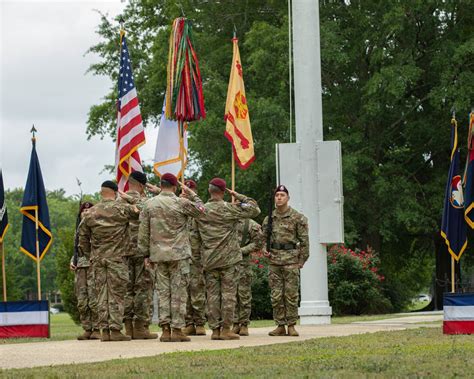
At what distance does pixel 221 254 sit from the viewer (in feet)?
49.6

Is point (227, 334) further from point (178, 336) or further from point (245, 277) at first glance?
point (245, 277)

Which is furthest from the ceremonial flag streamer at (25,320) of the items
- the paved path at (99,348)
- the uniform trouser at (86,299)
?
the paved path at (99,348)

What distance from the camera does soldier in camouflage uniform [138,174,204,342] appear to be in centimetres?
1458

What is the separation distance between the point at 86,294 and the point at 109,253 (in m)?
1.98

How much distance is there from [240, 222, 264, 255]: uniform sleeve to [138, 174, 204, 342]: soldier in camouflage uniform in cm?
166

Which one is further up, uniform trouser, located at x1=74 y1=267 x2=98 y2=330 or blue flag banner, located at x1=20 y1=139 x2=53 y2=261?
blue flag banner, located at x1=20 y1=139 x2=53 y2=261

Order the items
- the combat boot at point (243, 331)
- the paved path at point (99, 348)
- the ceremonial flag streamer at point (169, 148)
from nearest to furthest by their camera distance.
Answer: the paved path at point (99, 348) < the combat boot at point (243, 331) < the ceremonial flag streamer at point (169, 148)

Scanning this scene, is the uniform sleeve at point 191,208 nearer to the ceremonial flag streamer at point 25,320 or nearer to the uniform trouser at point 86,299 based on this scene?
the uniform trouser at point 86,299

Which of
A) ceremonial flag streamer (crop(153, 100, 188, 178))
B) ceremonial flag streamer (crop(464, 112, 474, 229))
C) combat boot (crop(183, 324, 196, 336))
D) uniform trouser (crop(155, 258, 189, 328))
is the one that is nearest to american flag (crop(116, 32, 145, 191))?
ceremonial flag streamer (crop(153, 100, 188, 178))

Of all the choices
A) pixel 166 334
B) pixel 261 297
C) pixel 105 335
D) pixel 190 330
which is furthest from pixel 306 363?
pixel 261 297

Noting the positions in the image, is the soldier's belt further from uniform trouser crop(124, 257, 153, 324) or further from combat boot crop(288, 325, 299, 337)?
uniform trouser crop(124, 257, 153, 324)

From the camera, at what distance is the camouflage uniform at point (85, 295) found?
16.4 metres

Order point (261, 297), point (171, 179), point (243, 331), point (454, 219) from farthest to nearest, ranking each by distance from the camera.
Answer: point (261, 297) < point (454, 219) < point (243, 331) < point (171, 179)

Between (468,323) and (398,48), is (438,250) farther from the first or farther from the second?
(468,323)
